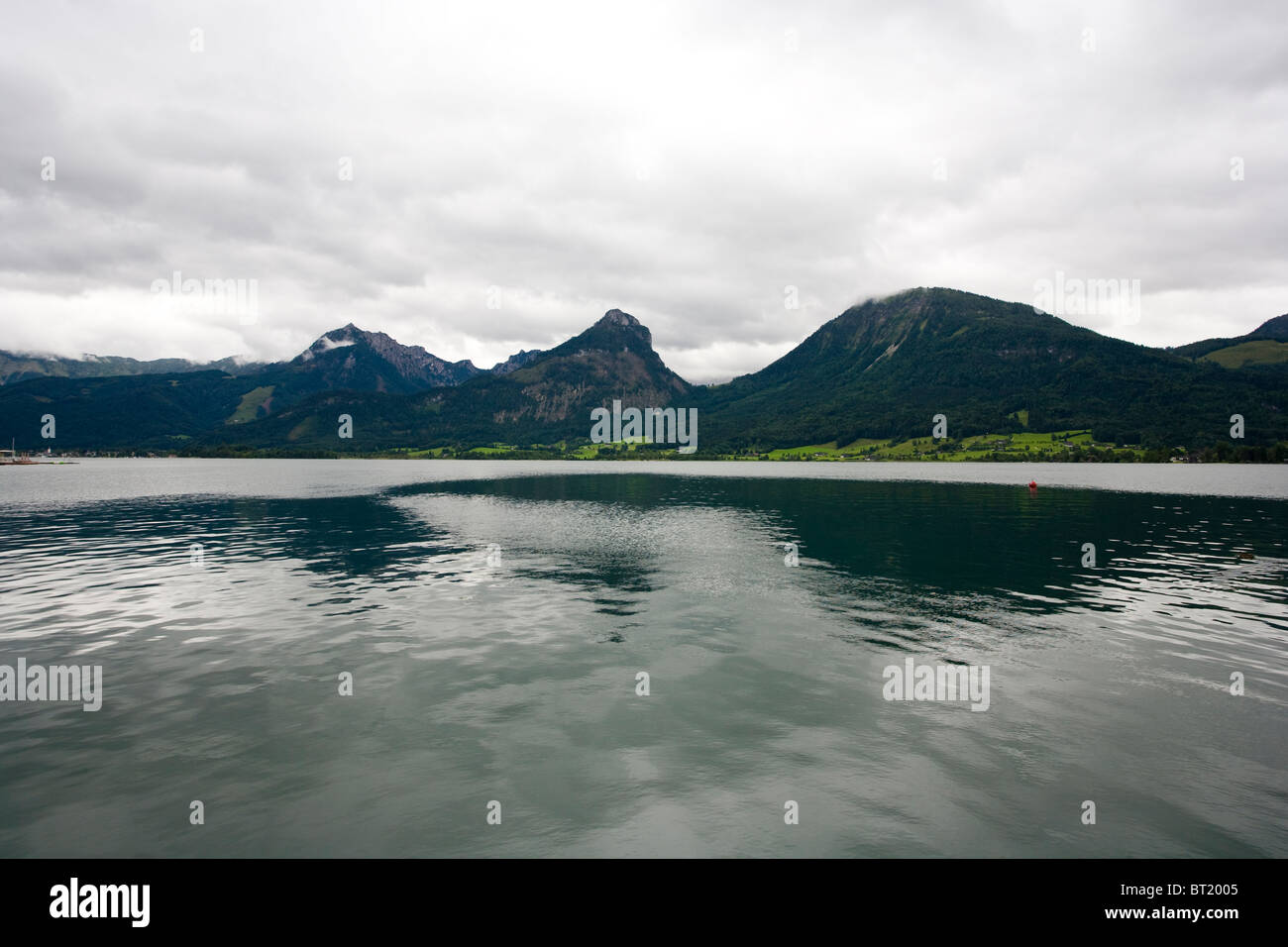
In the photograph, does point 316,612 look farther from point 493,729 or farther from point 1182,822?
point 1182,822

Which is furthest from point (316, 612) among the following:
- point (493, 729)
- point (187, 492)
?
point (187, 492)

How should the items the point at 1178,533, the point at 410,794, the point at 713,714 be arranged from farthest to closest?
the point at 1178,533 < the point at 713,714 < the point at 410,794

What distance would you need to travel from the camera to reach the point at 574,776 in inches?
736

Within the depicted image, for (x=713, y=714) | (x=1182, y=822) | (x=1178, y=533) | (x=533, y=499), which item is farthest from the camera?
(x=533, y=499)

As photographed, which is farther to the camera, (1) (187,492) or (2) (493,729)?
(1) (187,492)

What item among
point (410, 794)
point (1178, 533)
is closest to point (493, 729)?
point (410, 794)

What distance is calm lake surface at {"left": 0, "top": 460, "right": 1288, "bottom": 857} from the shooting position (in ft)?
52.5

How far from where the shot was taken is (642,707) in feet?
79.0

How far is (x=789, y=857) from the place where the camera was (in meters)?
14.7

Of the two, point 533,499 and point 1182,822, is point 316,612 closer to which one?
point 1182,822

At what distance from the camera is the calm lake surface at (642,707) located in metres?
16.0
